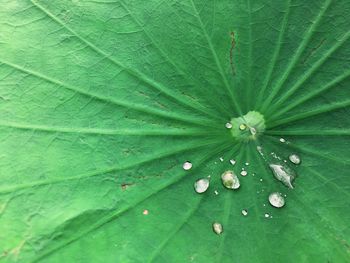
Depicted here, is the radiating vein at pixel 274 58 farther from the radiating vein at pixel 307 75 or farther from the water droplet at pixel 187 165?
the water droplet at pixel 187 165

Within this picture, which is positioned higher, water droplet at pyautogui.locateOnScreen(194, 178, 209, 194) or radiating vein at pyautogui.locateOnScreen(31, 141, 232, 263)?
water droplet at pyautogui.locateOnScreen(194, 178, 209, 194)

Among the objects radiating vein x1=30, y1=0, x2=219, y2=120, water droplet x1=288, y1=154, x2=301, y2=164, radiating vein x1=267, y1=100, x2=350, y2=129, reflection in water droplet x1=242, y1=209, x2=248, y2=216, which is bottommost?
reflection in water droplet x1=242, y1=209, x2=248, y2=216

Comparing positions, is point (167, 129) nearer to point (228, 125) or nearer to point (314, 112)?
point (228, 125)

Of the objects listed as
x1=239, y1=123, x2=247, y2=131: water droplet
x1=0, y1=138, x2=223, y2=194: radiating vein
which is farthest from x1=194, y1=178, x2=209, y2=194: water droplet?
x1=239, y1=123, x2=247, y2=131: water droplet

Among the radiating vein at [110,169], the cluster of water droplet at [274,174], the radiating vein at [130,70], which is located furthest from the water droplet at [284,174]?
the radiating vein at [130,70]

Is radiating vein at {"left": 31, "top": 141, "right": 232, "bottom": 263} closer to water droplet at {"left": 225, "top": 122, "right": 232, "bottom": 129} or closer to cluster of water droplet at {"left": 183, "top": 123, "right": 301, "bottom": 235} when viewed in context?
cluster of water droplet at {"left": 183, "top": 123, "right": 301, "bottom": 235}

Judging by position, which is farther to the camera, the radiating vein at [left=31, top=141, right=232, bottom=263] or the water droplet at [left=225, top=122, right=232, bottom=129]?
the water droplet at [left=225, top=122, right=232, bottom=129]
